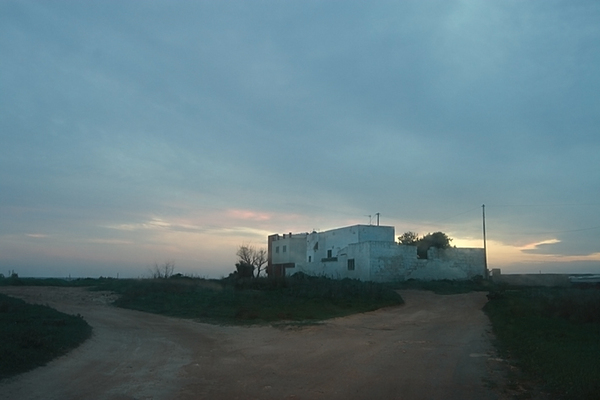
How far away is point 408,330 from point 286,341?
18.2 ft

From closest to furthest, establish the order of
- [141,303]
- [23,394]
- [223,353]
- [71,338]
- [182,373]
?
1. [23,394]
2. [182,373]
3. [223,353]
4. [71,338]
5. [141,303]

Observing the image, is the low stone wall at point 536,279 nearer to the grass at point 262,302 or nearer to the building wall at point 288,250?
the building wall at point 288,250

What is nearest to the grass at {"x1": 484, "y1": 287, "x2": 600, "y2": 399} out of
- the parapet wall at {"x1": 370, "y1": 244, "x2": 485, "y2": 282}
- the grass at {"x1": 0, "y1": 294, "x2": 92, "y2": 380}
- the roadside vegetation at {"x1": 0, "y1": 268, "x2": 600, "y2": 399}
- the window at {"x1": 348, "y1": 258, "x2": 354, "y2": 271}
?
the roadside vegetation at {"x1": 0, "y1": 268, "x2": 600, "y2": 399}

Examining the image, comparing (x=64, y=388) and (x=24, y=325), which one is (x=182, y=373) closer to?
(x=64, y=388)

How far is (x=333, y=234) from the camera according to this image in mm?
65812

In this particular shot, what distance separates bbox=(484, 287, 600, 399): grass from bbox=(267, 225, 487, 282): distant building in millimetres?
27491

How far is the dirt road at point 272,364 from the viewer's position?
9.16 m

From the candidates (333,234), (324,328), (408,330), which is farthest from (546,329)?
(333,234)

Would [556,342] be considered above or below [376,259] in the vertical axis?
below

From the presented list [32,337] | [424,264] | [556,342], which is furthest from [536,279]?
[32,337]

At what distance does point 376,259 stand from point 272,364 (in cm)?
4194

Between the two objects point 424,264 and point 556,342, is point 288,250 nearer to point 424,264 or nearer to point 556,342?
point 424,264

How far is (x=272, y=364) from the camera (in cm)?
1199

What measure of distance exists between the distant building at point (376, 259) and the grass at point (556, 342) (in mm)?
27491
